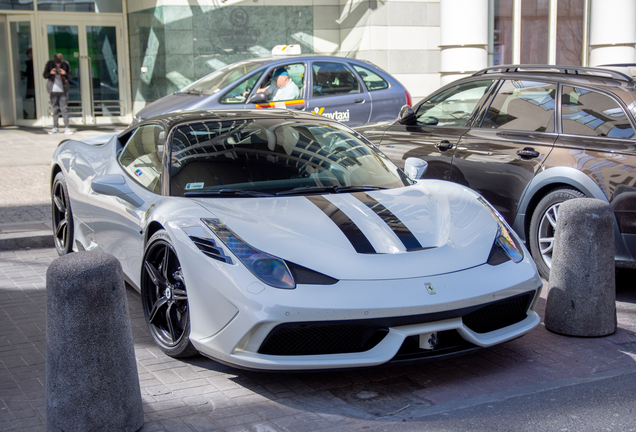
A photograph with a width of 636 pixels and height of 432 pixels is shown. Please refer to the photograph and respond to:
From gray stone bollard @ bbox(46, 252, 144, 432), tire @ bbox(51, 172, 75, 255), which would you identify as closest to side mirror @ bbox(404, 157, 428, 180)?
gray stone bollard @ bbox(46, 252, 144, 432)

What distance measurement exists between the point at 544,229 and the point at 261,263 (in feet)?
10.1

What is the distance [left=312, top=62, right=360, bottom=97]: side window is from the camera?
10609 mm

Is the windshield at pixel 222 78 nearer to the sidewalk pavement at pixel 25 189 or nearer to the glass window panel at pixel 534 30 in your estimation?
the sidewalk pavement at pixel 25 189

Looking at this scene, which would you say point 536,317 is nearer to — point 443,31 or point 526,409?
point 526,409

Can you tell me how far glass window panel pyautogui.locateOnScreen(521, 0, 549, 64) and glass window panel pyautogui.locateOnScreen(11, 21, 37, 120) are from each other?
12.5 metres

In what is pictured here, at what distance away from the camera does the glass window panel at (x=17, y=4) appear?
695 inches

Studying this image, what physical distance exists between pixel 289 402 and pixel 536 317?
5.10 ft

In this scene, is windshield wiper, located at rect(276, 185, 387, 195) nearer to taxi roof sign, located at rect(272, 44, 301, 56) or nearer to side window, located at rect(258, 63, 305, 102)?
side window, located at rect(258, 63, 305, 102)

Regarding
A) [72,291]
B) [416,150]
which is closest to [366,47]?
[416,150]

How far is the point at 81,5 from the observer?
18.2 m

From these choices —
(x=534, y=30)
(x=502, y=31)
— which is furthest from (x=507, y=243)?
(x=534, y=30)

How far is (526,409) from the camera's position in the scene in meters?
3.52

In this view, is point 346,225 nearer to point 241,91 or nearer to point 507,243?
point 507,243

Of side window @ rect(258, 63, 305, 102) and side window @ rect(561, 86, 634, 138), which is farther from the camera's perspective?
side window @ rect(258, 63, 305, 102)
